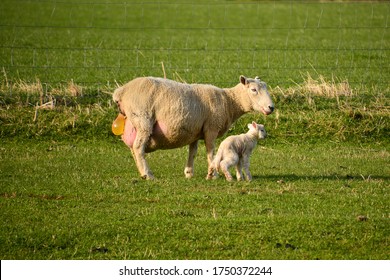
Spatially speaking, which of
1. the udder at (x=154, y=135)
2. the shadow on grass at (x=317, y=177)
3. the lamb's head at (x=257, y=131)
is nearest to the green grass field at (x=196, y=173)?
the shadow on grass at (x=317, y=177)

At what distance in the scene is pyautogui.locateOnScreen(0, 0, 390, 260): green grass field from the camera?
1038 centimetres

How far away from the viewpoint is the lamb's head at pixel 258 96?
1409 centimetres

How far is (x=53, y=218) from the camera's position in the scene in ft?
36.8

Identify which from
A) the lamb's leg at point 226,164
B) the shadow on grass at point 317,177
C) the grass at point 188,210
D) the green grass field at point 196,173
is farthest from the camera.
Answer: the shadow on grass at point 317,177

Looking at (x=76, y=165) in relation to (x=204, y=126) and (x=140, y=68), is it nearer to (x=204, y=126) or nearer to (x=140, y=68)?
(x=204, y=126)

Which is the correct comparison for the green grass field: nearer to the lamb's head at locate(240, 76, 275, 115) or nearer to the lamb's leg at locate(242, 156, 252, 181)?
the lamb's leg at locate(242, 156, 252, 181)

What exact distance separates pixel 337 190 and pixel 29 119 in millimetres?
7186

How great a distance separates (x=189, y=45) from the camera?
3045cm

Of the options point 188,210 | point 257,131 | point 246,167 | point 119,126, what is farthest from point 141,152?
point 188,210

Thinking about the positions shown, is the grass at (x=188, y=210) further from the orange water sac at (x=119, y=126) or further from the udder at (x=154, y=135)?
the orange water sac at (x=119, y=126)

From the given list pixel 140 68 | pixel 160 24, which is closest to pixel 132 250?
pixel 140 68

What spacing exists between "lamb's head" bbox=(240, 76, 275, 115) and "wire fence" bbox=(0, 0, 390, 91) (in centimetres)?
438

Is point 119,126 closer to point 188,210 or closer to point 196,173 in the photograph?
point 196,173

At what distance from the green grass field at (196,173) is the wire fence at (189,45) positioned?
0.47 ft
